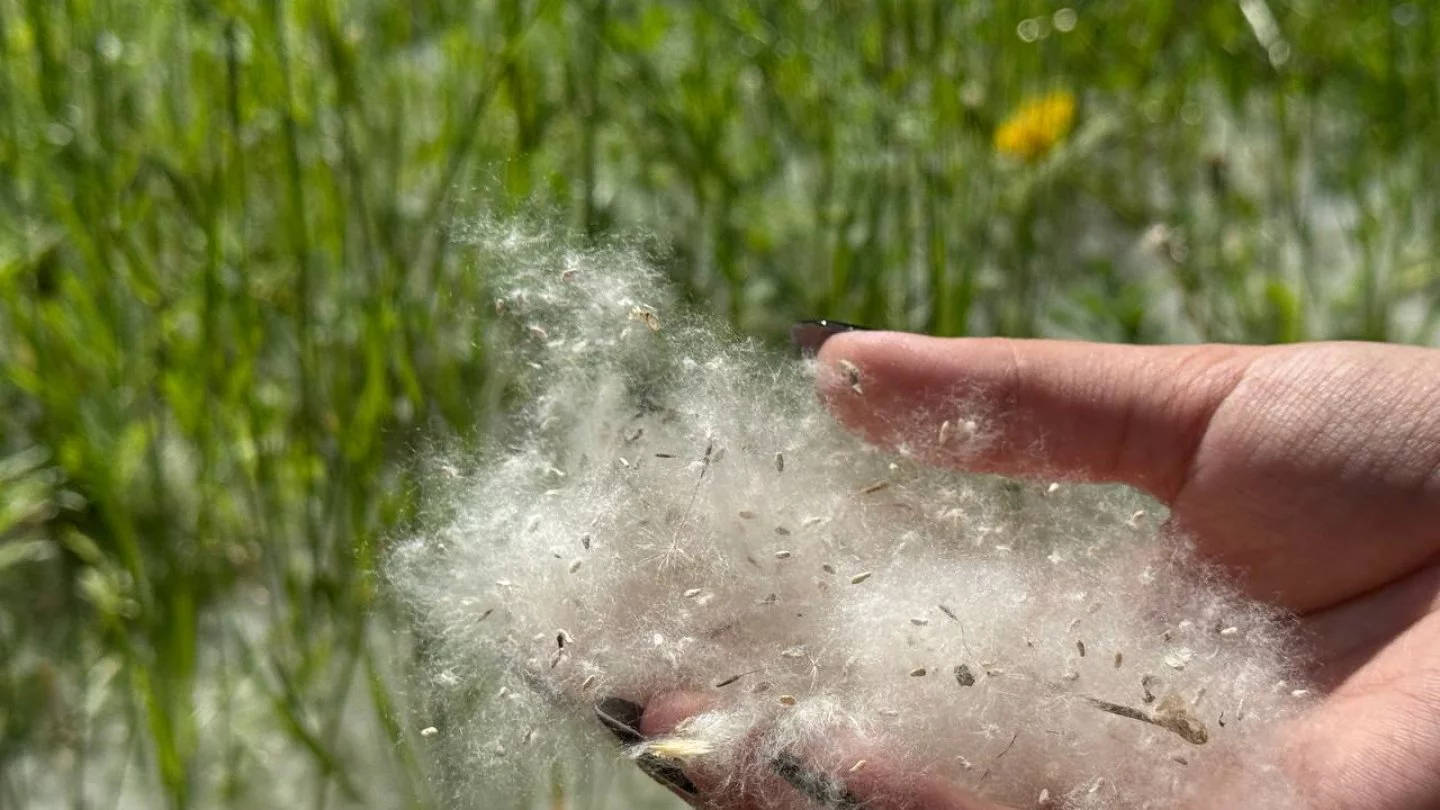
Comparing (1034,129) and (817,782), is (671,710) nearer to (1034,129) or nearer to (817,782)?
(817,782)

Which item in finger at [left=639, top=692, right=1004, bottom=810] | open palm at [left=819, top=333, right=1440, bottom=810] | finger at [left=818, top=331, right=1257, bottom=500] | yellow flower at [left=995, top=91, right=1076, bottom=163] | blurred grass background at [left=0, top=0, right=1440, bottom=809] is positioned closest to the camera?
finger at [left=639, top=692, right=1004, bottom=810]

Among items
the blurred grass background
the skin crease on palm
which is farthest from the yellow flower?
the skin crease on palm

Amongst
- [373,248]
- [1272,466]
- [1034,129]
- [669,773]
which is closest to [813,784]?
[669,773]

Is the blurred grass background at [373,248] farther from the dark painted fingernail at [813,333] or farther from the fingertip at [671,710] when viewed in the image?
the fingertip at [671,710]

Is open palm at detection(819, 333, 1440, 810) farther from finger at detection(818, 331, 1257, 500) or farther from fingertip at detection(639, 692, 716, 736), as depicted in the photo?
fingertip at detection(639, 692, 716, 736)

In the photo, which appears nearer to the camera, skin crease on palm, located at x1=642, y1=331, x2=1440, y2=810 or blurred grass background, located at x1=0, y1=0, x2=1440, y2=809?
skin crease on palm, located at x1=642, y1=331, x2=1440, y2=810

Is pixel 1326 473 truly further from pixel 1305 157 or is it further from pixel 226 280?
pixel 226 280
